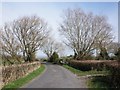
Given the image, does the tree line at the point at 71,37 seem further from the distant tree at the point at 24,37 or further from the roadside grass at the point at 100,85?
the roadside grass at the point at 100,85

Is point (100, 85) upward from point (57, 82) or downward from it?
upward

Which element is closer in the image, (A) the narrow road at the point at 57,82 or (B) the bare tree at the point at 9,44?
(A) the narrow road at the point at 57,82

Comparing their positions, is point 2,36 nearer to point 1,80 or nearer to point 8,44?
point 8,44

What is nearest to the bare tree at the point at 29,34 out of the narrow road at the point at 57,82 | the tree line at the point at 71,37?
the tree line at the point at 71,37

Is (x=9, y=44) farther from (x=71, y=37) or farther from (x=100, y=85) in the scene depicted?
(x=100, y=85)

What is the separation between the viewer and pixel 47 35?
63281 millimetres

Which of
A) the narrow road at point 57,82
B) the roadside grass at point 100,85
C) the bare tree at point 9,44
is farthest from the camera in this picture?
the bare tree at point 9,44

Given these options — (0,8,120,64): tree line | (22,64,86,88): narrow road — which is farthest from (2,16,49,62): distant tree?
(22,64,86,88): narrow road

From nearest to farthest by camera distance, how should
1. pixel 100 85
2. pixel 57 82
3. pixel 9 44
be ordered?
pixel 100 85 → pixel 57 82 → pixel 9 44

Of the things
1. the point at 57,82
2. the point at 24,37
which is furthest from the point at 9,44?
the point at 57,82

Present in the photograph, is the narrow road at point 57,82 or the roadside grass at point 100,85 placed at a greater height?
the roadside grass at point 100,85

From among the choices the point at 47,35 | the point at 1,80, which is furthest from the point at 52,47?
the point at 1,80

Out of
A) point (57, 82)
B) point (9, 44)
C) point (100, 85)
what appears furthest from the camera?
point (9, 44)

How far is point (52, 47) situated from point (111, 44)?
122 ft
